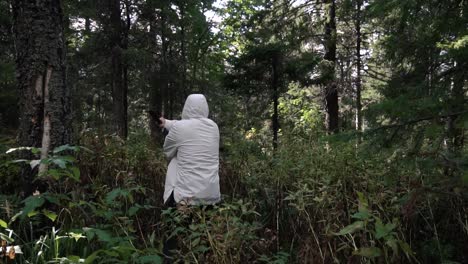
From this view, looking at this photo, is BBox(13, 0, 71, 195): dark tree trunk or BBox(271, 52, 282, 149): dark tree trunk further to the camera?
BBox(271, 52, 282, 149): dark tree trunk

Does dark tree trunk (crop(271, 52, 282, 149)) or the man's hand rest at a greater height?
dark tree trunk (crop(271, 52, 282, 149))

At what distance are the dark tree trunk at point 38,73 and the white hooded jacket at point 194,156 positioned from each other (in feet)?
3.98

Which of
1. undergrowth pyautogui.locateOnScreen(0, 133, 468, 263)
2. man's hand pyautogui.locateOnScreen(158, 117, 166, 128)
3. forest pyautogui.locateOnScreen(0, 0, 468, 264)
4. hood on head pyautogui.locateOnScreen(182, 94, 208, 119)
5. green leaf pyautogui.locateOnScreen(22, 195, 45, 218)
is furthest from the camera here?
man's hand pyautogui.locateOnScreen(158, 117, 166, 128)

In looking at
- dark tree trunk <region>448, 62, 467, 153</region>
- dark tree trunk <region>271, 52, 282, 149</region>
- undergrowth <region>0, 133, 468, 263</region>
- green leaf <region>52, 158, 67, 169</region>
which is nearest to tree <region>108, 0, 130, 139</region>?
dark tree trunk <region>271, 52, 282, 149</region>

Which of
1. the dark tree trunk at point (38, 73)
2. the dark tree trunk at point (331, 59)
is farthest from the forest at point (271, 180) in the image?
the dark tree trunk at point (331, 59)

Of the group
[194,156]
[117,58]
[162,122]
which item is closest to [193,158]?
[194,156]

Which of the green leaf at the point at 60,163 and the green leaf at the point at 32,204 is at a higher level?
the green leaf at the point at 60,163

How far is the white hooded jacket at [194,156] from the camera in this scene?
4.39 m

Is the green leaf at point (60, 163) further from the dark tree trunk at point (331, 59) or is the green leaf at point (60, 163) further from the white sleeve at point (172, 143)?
the dark tree trunk at point (331, 59)

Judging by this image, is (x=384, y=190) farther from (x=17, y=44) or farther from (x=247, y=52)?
(x=247, y=52)

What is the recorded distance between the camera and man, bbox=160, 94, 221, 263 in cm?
439

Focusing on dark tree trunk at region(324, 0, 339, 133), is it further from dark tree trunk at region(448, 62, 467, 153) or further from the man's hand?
dark tree trunk at region(448, 62, 467, 153)

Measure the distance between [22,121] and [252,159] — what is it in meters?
3.25

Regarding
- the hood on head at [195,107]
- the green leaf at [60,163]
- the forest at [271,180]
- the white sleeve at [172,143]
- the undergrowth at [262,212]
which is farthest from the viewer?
the hood on head at [195,107]
